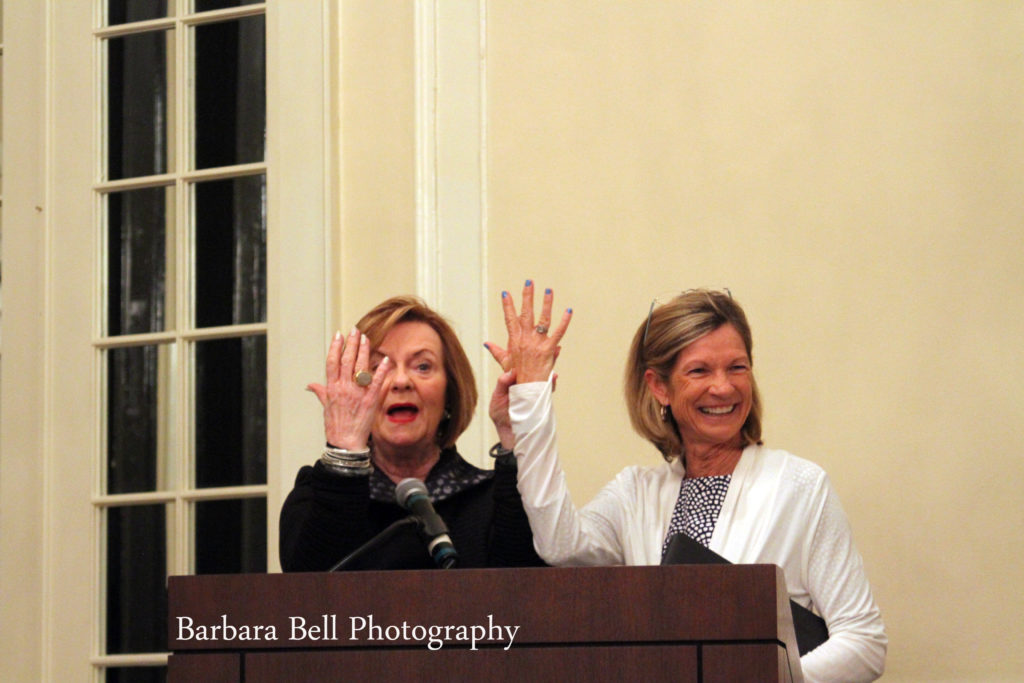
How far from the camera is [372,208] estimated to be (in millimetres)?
4074

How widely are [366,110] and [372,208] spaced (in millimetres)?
299

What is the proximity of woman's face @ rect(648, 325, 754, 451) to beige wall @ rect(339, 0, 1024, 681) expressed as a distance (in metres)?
0.74

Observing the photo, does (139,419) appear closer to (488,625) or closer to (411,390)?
(411,390)

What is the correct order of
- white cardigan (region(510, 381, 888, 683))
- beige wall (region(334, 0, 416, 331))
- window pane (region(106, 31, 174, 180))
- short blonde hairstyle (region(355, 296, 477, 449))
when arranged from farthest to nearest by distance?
window pane (region(106, 31, 174, 180)) < beige wall (region(334, 0, 416, 331)) < short blonde hairstyle (region(355, 296, 477, 449)) < white cardigan (region(510, 381, 888, 683))

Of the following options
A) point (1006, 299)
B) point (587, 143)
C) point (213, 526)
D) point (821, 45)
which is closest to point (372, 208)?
A: point (587, 143)

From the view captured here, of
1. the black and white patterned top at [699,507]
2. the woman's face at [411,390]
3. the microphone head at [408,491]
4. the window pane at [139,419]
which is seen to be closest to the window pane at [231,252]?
the window pane at [139,419]

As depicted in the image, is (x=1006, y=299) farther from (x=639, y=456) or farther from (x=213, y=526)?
(x=213, y=526)

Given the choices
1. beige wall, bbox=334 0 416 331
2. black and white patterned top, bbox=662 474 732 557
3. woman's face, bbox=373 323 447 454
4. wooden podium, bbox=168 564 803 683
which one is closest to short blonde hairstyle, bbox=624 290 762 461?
black and white patterned top, bbox=662 474 732 557

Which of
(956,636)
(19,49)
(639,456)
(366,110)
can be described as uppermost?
(19,49)

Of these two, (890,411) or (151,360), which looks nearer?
(890,411)

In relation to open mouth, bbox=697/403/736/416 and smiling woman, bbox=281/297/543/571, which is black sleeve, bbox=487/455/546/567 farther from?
open mouth, bbox=697/403/736/416

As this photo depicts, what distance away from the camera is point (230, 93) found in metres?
4.29

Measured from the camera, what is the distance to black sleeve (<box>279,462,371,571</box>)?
2.73 m

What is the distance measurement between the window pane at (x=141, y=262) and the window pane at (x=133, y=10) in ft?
1.82
